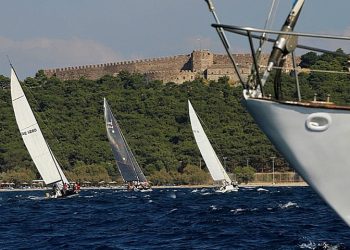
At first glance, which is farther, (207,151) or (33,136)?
(207,151)

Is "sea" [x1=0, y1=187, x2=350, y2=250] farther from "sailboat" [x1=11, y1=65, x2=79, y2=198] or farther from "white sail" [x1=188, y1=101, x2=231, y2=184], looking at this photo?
"white sail" [x1=188, y1=101, x2=231, y2=184]

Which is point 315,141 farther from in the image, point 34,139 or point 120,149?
point 120,149

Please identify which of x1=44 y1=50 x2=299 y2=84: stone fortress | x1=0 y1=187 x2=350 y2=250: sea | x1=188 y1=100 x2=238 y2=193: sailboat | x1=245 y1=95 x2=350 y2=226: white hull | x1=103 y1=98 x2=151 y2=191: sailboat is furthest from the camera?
x1=44 y1=50 x2=299 y2=84: stone fortress

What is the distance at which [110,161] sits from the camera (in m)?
142

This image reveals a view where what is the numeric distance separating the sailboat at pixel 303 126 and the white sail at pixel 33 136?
55.7 m

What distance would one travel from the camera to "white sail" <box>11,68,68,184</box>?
74500 millimetres

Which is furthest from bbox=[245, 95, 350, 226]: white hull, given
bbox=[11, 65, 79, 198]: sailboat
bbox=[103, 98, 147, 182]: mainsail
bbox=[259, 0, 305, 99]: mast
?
bbox=[103, 98, 147, 182]: mainsail

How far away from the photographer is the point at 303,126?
19.5 m

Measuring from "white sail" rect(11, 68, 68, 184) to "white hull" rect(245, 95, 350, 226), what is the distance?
5573 centimetres

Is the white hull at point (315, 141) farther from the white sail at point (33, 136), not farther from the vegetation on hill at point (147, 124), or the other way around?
the vegetation on hill at point (147, 124)

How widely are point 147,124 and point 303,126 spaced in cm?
14093

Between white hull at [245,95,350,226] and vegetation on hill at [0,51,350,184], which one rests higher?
→ vegetation on hill at [0,51,350,184]

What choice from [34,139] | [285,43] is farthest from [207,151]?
[285,43]

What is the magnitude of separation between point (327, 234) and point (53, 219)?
1894cm
